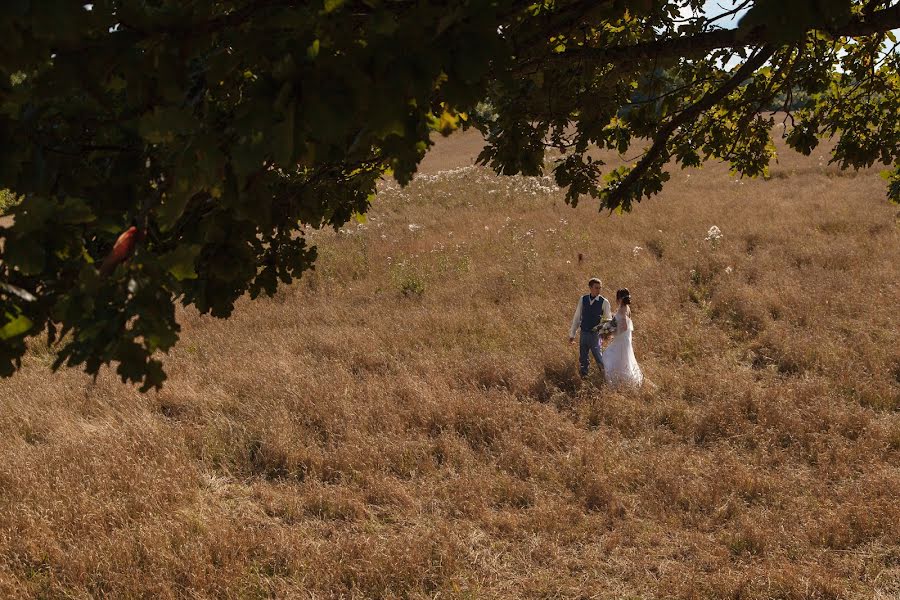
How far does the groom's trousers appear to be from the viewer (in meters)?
8.85

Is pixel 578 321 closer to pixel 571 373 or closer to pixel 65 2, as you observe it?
pixel 571 373

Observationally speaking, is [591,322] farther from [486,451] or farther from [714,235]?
[714,235]

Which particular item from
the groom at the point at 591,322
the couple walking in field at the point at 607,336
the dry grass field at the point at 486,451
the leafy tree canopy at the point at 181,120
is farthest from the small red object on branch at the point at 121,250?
the groom at the point at 591,322

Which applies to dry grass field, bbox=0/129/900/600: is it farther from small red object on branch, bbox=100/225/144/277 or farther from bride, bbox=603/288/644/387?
small red object on branch, bbox=100/225/144/277

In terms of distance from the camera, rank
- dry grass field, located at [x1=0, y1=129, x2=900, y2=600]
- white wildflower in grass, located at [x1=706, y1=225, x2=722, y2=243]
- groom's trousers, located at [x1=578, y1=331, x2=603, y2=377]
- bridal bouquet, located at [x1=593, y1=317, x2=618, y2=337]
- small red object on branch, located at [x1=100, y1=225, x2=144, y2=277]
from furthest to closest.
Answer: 1. white wildflower in grass, located at [x1=706, y1=225, x2=722, y2=243]
2. groom's trousers, located at [x1=578, y1=331, x2=603, y2=377]
3. bridal bouquet, located at [x1=593, y1=317, x2=618, y2=337]
4. dry grass field, located at [x1=0, y1=129, x2=900, y2=600]
5. small red object on branch, located at [x1=100, y1=225, x2=144, y2=277]

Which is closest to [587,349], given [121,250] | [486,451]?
[486,451]

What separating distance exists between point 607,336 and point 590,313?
0.39 metres

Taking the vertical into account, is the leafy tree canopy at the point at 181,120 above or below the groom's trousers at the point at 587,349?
above

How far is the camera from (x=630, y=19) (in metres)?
4.70

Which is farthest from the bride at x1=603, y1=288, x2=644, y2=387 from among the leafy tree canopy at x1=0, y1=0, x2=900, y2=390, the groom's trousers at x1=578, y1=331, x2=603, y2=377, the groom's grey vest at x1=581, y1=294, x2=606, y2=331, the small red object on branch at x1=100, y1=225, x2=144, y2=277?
the small red object on branch at x1=100, y1=225, x2=144, y2=277

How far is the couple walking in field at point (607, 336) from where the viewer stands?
849cm

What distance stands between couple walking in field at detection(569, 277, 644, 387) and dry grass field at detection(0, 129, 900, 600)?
31cm

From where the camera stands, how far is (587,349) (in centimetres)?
893

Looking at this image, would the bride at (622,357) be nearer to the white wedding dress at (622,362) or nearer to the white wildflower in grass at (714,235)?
the white wedding dress at (622,362)
